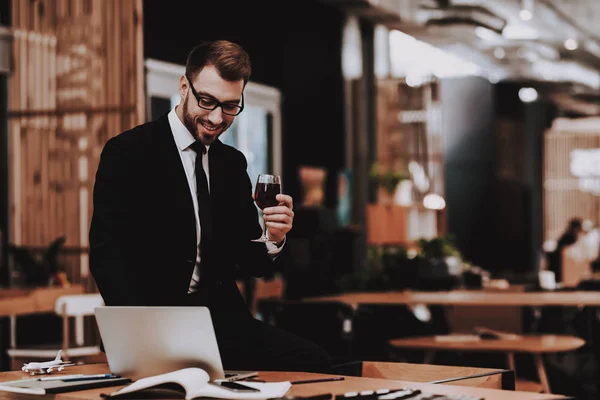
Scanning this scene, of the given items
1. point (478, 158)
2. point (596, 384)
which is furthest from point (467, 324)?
point (478, 158)

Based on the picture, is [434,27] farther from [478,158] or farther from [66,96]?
[66,96]

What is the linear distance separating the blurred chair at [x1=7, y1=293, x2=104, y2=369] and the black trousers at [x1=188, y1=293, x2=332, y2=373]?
349 centimetres

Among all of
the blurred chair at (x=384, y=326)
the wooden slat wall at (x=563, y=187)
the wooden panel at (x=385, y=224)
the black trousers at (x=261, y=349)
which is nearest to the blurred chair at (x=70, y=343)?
the blurred chair at (x=384, y=326)

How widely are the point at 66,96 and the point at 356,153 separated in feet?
18.3

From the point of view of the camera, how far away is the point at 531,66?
57.2 ft

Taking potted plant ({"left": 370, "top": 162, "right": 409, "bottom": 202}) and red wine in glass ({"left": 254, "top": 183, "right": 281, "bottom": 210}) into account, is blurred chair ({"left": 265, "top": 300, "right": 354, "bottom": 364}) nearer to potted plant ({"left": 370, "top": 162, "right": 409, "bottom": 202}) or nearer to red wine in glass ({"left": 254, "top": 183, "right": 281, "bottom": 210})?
red wine in glass ({"left": 254, "top": 183, "right": 281, "bottom": 210})

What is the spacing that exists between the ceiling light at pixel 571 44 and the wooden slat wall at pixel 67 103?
911 centimetres

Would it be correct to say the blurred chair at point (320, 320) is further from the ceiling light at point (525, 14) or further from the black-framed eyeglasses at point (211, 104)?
the ceiling light at point (525, 14)

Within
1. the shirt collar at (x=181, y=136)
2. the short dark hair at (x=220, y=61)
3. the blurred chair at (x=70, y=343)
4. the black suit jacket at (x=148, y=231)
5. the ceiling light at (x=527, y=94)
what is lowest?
the blurred chair at (x=70, y=343)

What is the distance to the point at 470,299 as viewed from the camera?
6199mm

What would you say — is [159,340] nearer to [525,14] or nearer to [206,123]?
[206,123]

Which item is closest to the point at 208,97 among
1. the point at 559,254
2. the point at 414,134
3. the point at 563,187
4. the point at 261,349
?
the point at 261,349

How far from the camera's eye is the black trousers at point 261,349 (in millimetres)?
2441

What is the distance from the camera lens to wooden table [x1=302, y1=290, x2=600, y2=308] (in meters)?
5.96
